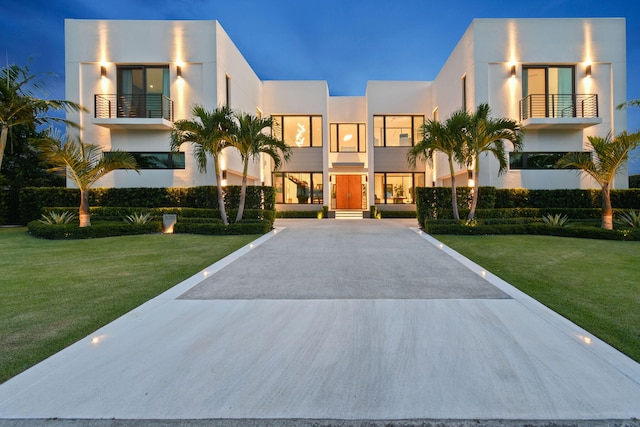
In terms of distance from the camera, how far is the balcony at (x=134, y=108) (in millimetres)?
14484

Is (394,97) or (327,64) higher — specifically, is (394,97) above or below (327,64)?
below

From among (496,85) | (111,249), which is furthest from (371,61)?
(111,249)

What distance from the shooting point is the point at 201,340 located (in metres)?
3.14

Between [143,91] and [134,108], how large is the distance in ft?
2.89

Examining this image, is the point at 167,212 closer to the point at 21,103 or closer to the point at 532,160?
the point at 21,103

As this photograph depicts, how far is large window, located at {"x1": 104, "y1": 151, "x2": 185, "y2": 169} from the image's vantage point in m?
14.7

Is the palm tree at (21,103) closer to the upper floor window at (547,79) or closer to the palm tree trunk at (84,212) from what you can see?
the palm tree trunk at (84,212)

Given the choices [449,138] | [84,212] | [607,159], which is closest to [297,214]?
[449,138]

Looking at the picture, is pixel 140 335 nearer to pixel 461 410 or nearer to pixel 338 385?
pixel 338 385

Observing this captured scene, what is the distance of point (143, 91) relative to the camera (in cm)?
1483

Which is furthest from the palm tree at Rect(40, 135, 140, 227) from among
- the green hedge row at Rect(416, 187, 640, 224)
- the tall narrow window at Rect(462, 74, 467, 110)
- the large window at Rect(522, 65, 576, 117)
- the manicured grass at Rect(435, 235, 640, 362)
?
the large window at Rect(522, 65, 576, 117)

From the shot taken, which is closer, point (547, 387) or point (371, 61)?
point (547, 387)

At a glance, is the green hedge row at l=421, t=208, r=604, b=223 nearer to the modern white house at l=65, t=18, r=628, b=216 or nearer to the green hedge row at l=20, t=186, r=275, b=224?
the modern white house at l=65, t=18, r=628, b=216

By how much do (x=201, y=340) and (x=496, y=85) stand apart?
16196 mm
